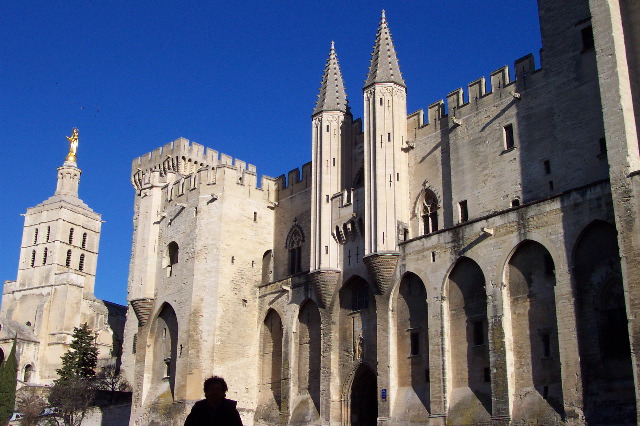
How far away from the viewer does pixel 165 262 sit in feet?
127

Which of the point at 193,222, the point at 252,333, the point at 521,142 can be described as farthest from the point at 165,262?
the point at 521,142

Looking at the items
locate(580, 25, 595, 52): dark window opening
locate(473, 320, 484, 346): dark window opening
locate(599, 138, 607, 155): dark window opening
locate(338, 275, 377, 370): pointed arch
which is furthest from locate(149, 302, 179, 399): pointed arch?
locate(580, 25, 595, 52): dark window opening

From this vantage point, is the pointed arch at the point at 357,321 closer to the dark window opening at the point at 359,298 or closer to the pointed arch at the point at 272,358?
the dark window opening at the point at 359,298

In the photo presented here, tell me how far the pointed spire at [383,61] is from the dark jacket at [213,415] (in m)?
26.3

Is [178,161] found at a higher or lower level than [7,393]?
higher

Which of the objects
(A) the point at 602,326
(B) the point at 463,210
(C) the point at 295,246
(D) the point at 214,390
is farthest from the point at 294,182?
(D) the point at 214,390

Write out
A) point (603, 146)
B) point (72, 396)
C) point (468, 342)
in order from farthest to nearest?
point (72, 396) → point (468, 342) → point (603, 146)

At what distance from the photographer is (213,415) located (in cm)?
703

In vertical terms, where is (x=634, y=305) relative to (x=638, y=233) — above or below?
below

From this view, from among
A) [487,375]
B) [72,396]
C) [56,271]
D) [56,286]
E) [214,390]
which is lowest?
[214,390]

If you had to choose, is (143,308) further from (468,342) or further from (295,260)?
(468,342)

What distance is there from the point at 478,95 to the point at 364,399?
12.8 metres

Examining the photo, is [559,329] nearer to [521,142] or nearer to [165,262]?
[521,142]

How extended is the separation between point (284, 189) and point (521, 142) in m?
14.5
